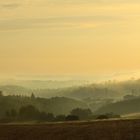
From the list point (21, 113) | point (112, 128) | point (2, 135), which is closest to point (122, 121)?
point (112, 128)

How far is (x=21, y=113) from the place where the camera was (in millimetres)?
116125

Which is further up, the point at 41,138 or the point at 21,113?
the point at 21,113

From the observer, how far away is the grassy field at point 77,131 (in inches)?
1400

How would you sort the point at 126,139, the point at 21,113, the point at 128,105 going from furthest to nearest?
the point at 128,105 → the point at 21,113 → the point at 126,139

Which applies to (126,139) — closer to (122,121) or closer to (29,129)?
(122,121)

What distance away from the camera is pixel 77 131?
36781mm

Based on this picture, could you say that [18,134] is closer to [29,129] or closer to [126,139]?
[29,129]

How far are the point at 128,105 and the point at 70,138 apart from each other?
523 ft

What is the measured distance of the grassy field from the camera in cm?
3556

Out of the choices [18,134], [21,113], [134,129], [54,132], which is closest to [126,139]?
[134,129]

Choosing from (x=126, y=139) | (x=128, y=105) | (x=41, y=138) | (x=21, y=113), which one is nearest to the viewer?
(x=126, y=139)

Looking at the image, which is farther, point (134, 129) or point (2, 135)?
point (2, 135)

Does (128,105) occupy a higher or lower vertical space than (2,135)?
higher

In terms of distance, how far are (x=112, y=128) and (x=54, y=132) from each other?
3607 millimetres
